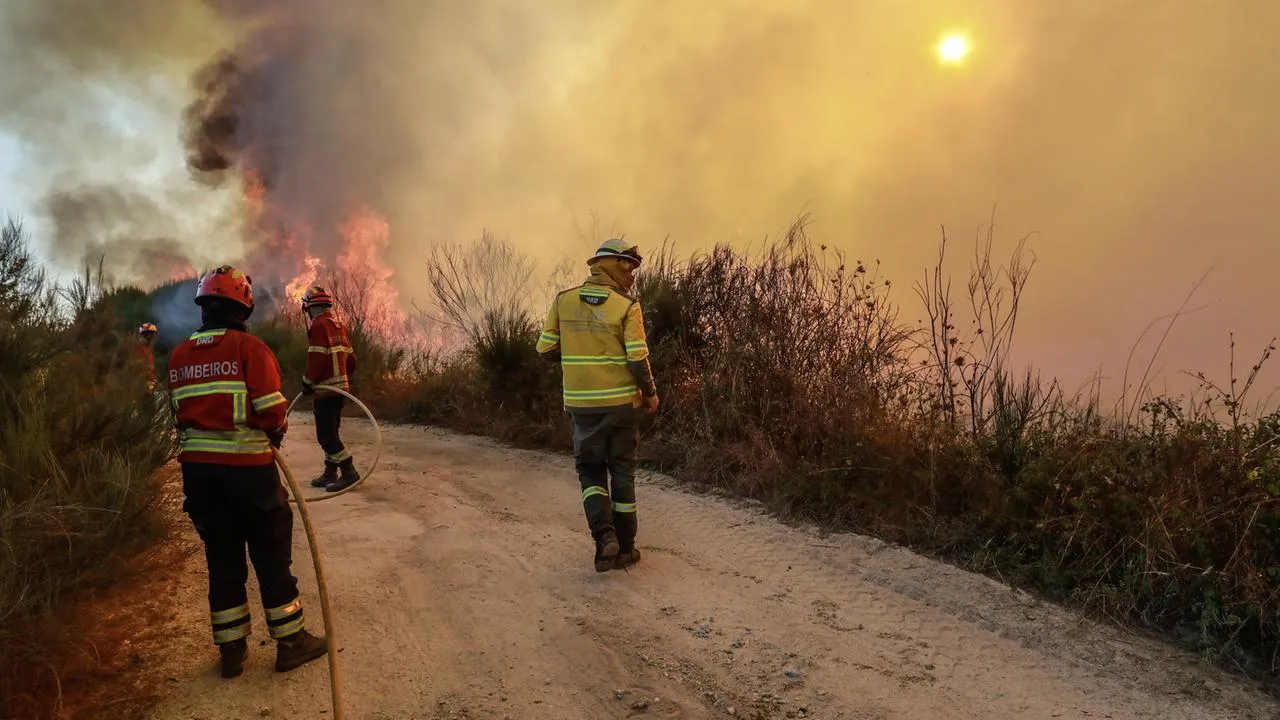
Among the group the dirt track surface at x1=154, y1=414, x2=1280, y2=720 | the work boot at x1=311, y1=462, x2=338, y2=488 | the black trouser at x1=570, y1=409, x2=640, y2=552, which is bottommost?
the dirt track surface at x1=154, y1=414, x2=1280, y2=720

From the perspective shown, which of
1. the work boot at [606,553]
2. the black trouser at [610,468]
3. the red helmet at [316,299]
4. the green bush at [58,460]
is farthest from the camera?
the red helmet at [316,299]

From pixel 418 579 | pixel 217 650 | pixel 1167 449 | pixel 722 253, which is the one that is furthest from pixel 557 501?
pixel 1167 449

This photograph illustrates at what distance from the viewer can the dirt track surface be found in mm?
3121

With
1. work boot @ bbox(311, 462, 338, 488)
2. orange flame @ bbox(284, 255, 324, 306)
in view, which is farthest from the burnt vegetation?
orange flame @ bbox(284, 255, 324, 306)

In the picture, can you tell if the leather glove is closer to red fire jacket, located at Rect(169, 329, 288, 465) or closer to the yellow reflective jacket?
red fire jacket, located at Rect(169, 329, 288, 465)

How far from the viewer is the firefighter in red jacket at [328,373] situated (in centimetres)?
670

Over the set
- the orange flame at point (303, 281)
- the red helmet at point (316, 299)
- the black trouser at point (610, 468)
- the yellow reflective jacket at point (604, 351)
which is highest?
the orange flame at point (303, 281)

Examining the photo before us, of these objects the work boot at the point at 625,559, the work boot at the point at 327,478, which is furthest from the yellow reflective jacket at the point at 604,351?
the work boot at the point at 327,478

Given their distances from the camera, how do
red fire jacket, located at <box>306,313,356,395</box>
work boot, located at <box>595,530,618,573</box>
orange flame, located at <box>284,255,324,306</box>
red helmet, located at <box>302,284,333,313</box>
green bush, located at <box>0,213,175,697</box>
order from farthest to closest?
orange flame, located at <box>284,255,324,306</box> → red helmet, located at <box>302,284,333,313</box> → red fire jacket, located at <box>306,313,356,395</box> → work boot, located at <box>595,530,618,573</box> → green bush, located at <box>0,213,175,697</box>

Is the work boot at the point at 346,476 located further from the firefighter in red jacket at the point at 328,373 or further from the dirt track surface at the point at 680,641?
the dirt track surface at the point at 680,641

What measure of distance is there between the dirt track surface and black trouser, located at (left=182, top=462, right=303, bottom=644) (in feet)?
0.89

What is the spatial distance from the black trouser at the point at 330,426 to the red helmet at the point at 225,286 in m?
3.51

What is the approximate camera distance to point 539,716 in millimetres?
2979

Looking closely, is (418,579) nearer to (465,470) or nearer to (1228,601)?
(465,470)
